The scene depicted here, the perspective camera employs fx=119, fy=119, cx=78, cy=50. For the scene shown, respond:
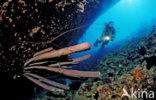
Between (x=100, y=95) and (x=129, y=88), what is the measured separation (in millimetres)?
751

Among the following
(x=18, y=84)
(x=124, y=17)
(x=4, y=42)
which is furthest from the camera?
(x=124, y=17)

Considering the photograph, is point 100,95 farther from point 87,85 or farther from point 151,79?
point 151,79

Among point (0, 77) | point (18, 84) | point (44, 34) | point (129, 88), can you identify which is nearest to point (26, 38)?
point (44, 34)

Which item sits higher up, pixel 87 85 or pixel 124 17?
pixel 124 17

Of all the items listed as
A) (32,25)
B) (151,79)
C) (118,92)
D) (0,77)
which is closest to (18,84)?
(0,77)

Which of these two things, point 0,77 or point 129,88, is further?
point 129,88

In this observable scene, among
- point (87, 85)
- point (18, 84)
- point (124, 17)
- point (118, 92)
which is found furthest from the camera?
point (124, 17)

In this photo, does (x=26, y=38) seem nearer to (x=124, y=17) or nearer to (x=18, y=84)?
(x=18, y=84)

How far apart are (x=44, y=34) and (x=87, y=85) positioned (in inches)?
76.4

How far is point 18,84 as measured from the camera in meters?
2.74

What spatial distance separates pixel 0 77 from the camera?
2.37m

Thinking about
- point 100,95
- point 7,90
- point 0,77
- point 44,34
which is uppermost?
point 44,34

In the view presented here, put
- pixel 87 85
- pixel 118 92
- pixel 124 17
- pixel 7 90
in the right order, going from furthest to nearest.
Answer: pixel 124 17
pixel 87 85
pixel 118 92
pixel 7 90

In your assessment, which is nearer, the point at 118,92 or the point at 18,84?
the point at 18,84
